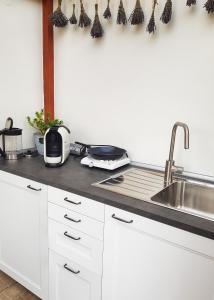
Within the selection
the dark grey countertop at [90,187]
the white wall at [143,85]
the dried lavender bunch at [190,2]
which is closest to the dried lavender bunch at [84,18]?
the white wall at [143,85]

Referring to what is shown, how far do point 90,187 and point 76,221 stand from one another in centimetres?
20

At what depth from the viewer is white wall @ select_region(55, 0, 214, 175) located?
155 centimetres

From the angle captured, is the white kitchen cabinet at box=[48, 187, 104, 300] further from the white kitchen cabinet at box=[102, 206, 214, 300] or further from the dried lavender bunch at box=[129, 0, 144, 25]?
the dried lavender bunch at box=[129, 0, 144, 25]

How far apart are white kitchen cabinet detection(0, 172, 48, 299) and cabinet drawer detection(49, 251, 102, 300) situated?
6 cm

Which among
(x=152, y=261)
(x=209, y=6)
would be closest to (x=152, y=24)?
(x=209, y=6)

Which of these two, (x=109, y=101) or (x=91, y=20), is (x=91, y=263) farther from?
(x=91, y=20)

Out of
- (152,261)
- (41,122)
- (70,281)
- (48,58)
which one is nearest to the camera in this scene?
(152,261)

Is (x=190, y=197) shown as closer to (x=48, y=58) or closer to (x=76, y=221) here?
(x=76, y=221)

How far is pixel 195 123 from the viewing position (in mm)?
1609

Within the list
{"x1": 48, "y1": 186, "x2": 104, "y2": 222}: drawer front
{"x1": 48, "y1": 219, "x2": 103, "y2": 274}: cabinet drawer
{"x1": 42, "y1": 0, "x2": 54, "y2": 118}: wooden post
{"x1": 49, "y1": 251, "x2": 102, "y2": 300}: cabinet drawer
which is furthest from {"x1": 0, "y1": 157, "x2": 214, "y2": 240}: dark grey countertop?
{"x1": 42, "y1": 0, "x2": 54, "y2": 118}: wooden post

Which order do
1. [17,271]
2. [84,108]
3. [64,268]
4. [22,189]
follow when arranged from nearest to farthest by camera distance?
1. [64,268]
2. [22,189]
3. [17,271]
4. [84,108]

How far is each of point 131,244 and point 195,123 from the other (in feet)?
2.69

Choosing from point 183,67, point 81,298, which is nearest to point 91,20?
point 183,67

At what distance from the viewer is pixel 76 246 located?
4.81ft
